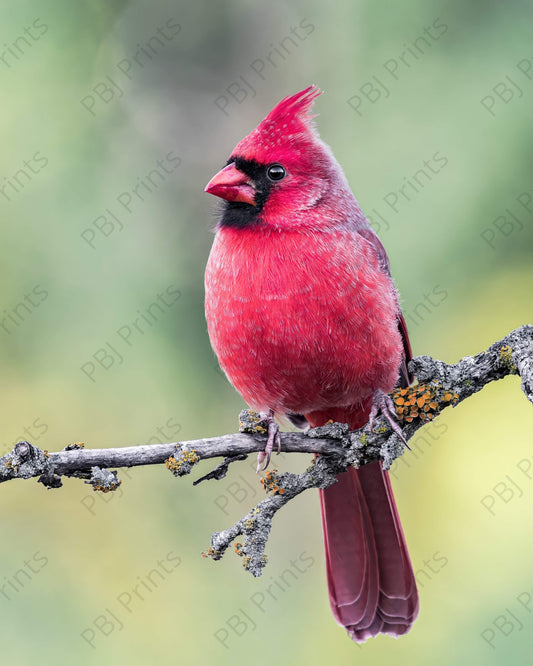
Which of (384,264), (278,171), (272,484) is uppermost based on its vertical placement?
(278,171)

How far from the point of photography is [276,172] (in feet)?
10.0

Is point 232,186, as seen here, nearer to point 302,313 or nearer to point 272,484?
point 302,313

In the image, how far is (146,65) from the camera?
17.6ft

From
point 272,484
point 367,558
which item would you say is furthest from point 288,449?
point 367,558

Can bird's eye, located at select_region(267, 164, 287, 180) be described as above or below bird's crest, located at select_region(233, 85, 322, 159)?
below

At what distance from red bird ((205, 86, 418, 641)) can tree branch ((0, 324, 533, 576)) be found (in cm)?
10

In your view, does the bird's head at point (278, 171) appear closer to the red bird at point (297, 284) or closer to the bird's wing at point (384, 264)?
the red bird at point (297, 284)

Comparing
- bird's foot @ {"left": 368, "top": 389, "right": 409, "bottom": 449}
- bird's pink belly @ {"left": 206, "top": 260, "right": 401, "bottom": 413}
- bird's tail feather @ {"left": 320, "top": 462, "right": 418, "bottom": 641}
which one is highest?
bird's pink belly @ {"left": 206, "top": 260, "right": 401, "bottom": 413}

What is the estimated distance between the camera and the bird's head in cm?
302

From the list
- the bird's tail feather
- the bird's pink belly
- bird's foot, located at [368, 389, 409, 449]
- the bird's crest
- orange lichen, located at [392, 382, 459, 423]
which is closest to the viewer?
orange lichen, located at [392, 382, 459, 423]

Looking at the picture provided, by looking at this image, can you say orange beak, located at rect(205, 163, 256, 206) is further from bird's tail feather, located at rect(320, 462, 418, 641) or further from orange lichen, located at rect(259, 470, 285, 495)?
bird's tail feather, located at rect(320, 462, 418, 641)

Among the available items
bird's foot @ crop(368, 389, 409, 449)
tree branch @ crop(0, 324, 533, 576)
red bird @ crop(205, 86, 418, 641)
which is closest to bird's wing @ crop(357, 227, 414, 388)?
red bird @ crop(205, 86, 418, 641)

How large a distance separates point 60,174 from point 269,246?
8.90 feet

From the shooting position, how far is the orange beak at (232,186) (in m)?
2.98
